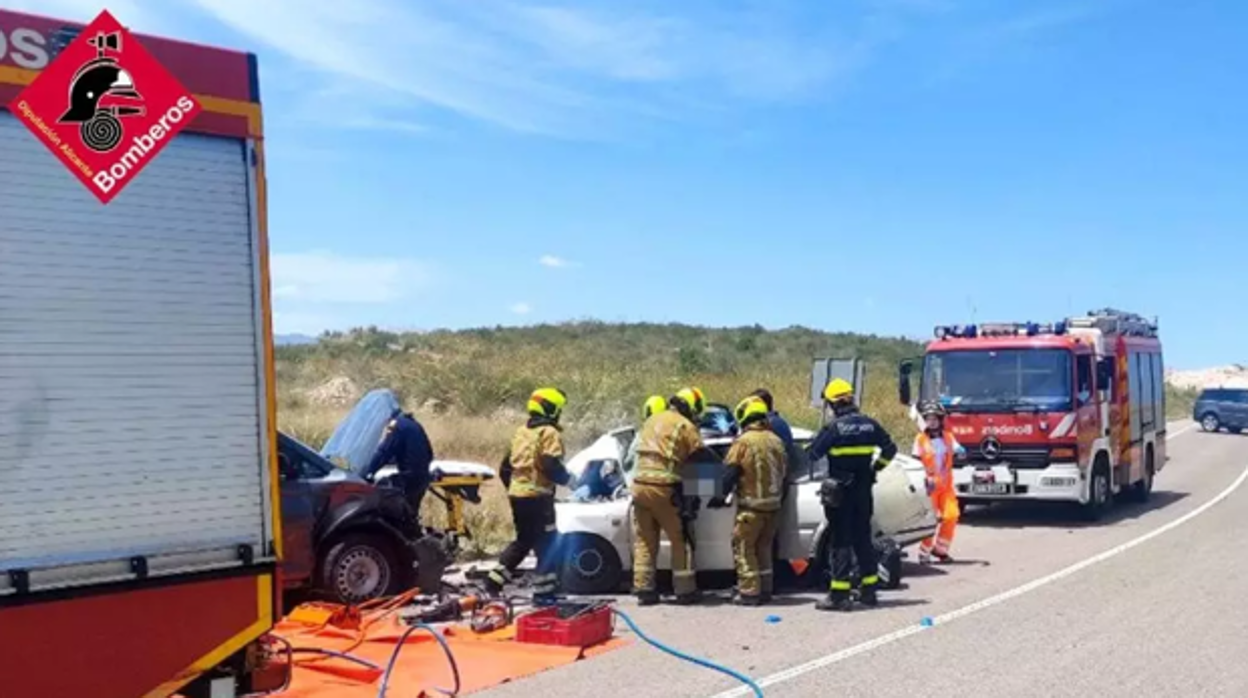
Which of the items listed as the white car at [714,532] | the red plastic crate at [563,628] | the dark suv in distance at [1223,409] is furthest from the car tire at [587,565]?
the dark suv in distance at [1223,409]

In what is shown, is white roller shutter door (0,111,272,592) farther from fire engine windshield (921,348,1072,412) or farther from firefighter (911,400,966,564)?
fire engine windshield (921,348,1072,412)

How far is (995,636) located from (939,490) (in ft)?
13.9

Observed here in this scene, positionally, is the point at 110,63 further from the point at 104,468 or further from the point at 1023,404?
the point at 1023,404

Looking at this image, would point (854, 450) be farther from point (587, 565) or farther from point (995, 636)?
point (587, 565)

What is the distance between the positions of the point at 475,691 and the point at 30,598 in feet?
11.1

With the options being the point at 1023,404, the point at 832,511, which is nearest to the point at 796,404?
the point at 1023,404

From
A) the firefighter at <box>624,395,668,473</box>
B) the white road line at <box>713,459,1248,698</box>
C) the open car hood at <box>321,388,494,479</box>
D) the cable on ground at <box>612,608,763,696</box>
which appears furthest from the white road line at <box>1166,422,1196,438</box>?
the cable on ground at <box>612,608,763,696</box>

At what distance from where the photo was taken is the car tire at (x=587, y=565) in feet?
37.3

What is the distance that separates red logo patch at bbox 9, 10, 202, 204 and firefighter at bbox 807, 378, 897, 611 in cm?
659

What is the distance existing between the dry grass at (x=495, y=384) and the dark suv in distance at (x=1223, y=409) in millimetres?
11600

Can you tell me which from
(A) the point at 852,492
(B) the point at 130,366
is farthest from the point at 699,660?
(B) the point at 130,366

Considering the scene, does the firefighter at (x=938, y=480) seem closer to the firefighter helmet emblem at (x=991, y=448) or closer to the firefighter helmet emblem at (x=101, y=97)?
the firefighter helmet emblem at (x=991, y=448)

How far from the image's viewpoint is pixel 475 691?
25.2 ft

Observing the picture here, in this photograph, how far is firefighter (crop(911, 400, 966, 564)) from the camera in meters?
13.0
